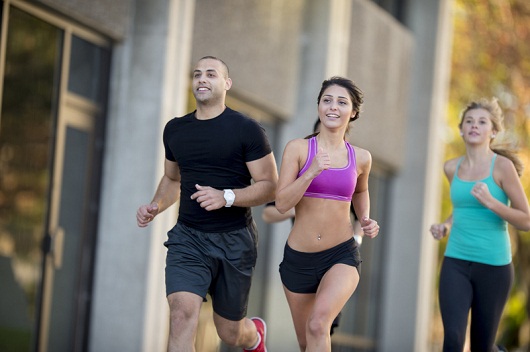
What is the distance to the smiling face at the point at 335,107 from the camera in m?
6.61

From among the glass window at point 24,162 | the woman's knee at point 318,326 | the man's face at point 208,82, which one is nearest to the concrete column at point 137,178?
the glass window at point 24,162

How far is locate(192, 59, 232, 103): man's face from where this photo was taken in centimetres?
671

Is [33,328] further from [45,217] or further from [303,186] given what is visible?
[303,186]

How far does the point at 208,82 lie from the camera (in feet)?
22.0

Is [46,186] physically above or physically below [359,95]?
below

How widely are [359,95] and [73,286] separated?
480 centimetres

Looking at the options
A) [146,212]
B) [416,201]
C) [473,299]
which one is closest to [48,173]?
[146,212]

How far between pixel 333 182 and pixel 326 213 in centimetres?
22

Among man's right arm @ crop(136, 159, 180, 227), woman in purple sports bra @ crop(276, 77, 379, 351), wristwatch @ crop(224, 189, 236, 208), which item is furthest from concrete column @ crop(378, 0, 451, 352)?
wristwatch @ crop(224, 189, 236, 208)

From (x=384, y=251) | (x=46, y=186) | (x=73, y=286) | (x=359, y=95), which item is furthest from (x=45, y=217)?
(x=384, y=251)

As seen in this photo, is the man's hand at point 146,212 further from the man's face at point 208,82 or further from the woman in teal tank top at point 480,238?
the woman in teal tank top at point 480,238

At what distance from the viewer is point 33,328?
9766 mm

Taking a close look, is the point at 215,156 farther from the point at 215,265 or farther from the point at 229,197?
the point at 215,265

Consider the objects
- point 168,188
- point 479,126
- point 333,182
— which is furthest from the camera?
point 479,126
